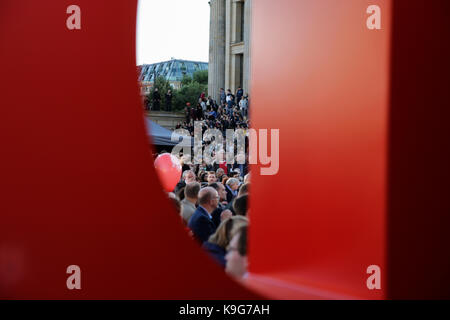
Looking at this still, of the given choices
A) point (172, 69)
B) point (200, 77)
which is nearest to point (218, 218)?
point (200, 77)

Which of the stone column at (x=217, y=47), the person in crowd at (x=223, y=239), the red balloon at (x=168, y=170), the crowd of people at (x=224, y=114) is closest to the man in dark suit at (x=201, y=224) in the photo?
the person in crowd at (x=223, y=239)

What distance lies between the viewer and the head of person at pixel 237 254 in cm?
343

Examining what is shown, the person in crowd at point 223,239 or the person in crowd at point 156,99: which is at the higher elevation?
the person in crowd at point 156,99

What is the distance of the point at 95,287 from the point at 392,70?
72.1 inches

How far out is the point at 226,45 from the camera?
107 feet

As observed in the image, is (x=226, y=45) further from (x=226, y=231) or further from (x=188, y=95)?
(x=226, y=231)

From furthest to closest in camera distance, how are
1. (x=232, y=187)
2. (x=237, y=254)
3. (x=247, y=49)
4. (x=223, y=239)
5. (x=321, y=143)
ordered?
(x=247, y=49)
(x=232, y=187)
(x=223, y=239)
(x=237, y=254)
(x=321, y=143)

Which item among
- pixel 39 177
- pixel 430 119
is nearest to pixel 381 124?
pixel 430 119

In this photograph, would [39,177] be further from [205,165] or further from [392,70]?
[205,165]

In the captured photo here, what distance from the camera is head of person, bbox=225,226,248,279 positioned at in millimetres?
3428

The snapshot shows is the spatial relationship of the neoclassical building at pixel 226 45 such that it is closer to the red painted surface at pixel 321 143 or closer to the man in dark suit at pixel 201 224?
the man in dark suit at pixel 201 224

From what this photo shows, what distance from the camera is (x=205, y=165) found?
46.0 ft

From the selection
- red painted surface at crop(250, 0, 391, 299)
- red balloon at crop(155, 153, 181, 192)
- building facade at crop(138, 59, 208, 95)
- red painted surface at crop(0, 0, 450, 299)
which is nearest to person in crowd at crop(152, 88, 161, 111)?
red balloon at crop(155, 153, 181, 192)

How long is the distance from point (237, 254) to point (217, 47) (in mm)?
30375
